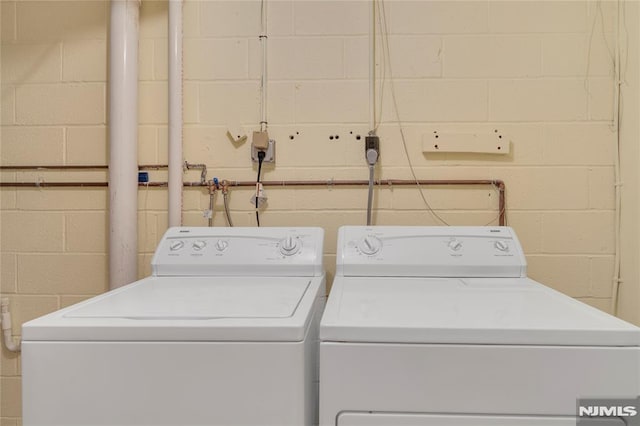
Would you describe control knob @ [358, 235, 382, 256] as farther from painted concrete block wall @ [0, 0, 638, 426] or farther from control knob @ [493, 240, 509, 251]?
control knob @ [493, 240, 509, 251]

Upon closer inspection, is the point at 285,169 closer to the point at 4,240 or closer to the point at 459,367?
the point at 459,367

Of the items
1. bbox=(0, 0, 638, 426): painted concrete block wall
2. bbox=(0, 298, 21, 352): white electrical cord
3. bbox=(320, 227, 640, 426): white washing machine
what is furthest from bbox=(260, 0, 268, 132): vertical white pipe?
bbox=(0, 298, 21, 352): white electrical cord

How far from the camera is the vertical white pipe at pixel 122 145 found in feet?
5.22

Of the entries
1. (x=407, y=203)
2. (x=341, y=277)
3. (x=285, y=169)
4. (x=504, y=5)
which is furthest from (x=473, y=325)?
(x=504, y=5)

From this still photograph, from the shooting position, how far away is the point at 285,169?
65.6 inches

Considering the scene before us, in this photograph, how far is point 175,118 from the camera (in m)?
1.63

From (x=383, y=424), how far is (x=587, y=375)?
1.25ft

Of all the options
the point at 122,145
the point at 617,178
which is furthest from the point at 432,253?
the point at 122,145

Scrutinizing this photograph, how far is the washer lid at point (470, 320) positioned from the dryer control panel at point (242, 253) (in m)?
0.29

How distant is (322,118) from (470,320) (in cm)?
105

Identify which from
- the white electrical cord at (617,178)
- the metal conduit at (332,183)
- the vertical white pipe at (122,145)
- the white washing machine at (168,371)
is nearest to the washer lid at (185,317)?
the white washing machine at (168,371)

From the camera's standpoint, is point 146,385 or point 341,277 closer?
point 146,385

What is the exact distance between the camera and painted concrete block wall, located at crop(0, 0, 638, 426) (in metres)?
1.61

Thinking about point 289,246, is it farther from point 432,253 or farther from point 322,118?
point 322,118
